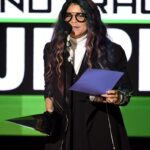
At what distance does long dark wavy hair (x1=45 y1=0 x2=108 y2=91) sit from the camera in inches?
70.4

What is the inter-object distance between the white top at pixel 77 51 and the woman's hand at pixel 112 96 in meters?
0.19

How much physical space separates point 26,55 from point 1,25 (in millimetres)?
247

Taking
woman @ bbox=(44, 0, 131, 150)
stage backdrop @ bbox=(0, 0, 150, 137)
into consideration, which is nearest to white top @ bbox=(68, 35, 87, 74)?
woman @ bbox=(44, 0, 131, 150)

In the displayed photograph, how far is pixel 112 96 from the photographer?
1616 millimetres

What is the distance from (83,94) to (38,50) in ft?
4.57

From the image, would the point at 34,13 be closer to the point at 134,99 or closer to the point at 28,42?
the point at 28,42

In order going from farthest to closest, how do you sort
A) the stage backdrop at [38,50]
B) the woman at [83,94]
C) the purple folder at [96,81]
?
the stage backdrop at [38,50], the woman at [83,94], the purple folder at [96,81]

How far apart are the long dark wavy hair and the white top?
2cm

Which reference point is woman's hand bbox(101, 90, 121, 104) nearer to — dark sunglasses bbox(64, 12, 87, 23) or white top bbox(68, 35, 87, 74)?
white top bbox(68, 35, 87, 74)

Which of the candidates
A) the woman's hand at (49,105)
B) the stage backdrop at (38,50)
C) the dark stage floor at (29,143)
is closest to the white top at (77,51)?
the woman's hand at (49,105)

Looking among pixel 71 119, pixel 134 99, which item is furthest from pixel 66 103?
pixel 134 99

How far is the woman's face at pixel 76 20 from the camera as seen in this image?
1816mm

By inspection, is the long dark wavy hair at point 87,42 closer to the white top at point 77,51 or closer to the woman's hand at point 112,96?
the white top at point 77,51

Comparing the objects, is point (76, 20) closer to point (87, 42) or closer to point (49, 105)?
point (87, 42)
